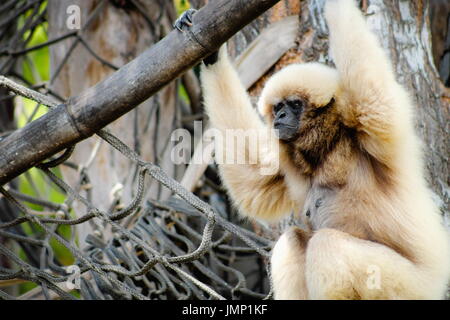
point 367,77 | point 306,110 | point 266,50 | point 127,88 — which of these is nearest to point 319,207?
point 306,110

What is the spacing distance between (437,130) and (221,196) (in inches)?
135

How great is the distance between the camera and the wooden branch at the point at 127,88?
3193 millimetres

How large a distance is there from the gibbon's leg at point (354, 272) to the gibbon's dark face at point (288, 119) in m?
0.81

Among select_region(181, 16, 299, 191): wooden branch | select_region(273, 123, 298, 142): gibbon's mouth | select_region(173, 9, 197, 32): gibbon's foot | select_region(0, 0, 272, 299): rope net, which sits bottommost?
select_region(0, 0, 272, 299): rope net

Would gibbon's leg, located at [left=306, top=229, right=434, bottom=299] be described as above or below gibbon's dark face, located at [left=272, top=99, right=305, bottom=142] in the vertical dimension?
below

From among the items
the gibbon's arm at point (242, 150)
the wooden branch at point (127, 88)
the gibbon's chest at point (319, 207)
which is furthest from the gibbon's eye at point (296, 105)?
the wooden branch at point (127, 88)

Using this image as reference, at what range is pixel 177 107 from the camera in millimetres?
6922

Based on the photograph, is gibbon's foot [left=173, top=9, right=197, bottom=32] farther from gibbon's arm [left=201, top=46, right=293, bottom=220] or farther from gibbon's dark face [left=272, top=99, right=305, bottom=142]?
gibbon's dark face [left=272, top=99, right=305, bottom=142]

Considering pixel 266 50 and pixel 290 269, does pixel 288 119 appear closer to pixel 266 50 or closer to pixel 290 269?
pixel 290 269

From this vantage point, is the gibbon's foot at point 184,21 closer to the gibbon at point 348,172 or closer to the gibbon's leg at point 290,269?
the gibbon at point 348,172

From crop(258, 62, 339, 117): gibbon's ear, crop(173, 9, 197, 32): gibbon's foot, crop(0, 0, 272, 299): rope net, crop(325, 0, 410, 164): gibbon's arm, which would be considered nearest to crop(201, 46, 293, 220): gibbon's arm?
crop(258, 62, 339, 117): gibbon's ear

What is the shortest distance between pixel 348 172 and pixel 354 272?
2.42 feet

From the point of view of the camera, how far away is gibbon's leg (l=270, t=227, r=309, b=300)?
3.44 metres

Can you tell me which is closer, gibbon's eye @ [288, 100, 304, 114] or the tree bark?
gibbon's eye @ [288, 100, 304, 114]
